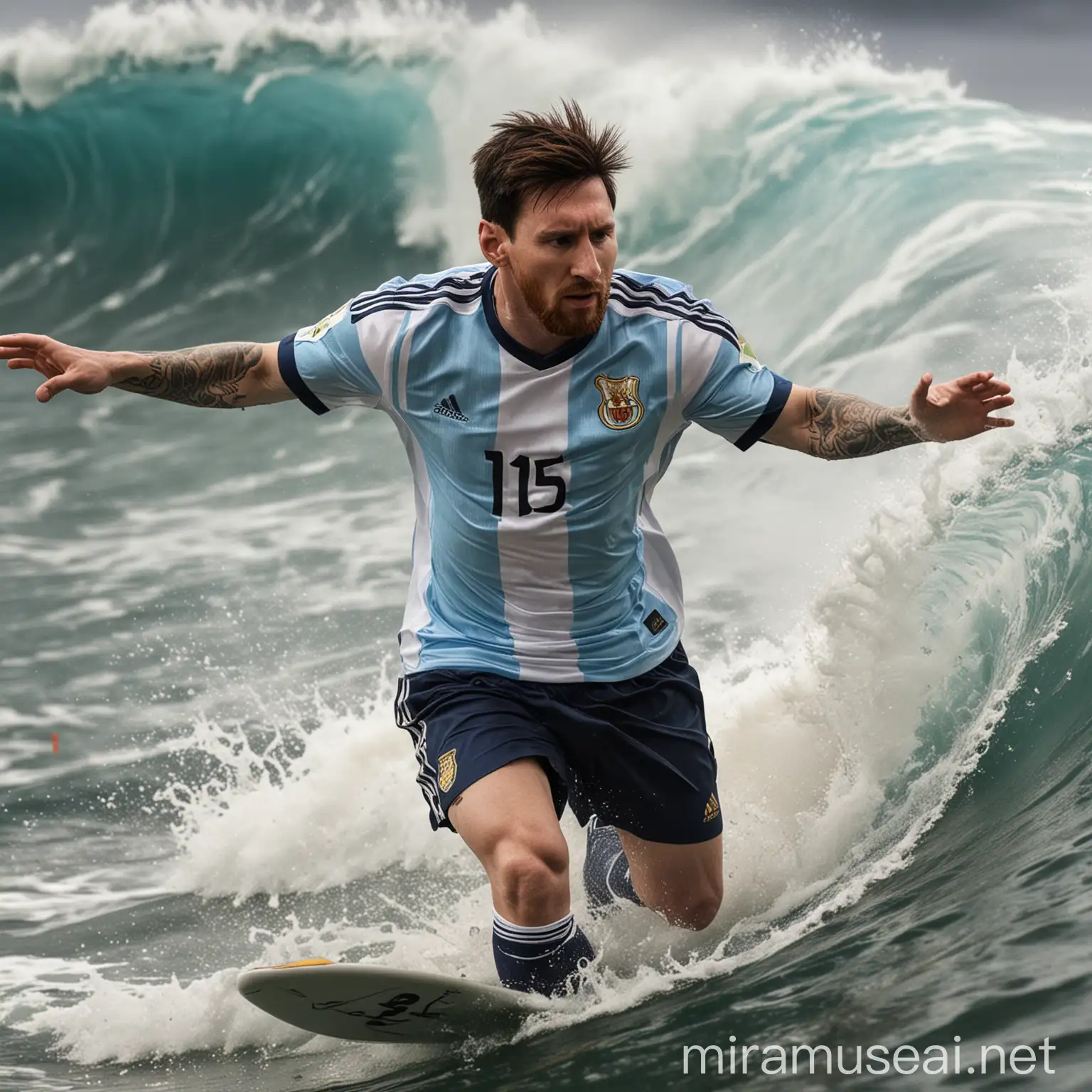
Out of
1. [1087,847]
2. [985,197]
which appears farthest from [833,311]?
[1087,847]

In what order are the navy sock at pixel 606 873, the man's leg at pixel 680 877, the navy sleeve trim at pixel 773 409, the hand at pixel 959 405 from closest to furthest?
the hand at pixel 959 405, the navy sleeve trim at pixel 773 409, the man's leg at pixel 680 877, the navy sock at pixel 606 873

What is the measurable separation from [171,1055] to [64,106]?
14284 mm

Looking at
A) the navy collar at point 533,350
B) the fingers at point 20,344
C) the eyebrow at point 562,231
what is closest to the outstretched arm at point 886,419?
the navy collar at point 533,350

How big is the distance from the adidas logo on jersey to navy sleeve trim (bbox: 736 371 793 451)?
75 cm

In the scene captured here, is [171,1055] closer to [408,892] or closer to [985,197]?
[408,892]

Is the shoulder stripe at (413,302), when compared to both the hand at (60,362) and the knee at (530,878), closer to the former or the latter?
the hand at (60,362)

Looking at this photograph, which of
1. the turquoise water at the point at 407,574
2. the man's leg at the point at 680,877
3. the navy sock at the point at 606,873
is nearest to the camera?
the turquoise water at the point at 407,574

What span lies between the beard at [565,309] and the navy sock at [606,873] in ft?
5.00

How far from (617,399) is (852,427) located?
0.63 m

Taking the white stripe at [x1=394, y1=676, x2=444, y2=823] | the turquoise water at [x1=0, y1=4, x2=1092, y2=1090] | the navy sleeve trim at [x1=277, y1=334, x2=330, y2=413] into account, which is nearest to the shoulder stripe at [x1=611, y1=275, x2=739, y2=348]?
the navy sleeve trim at [x1=277, y1=334, x2=330, y2=413]

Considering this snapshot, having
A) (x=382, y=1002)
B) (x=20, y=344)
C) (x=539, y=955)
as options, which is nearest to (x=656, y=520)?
(x=539, y=955)

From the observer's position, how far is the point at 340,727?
22.9 feet

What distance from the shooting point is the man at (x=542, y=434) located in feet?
12.2

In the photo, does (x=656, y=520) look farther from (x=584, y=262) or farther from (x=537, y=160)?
(x=537, y=160)
